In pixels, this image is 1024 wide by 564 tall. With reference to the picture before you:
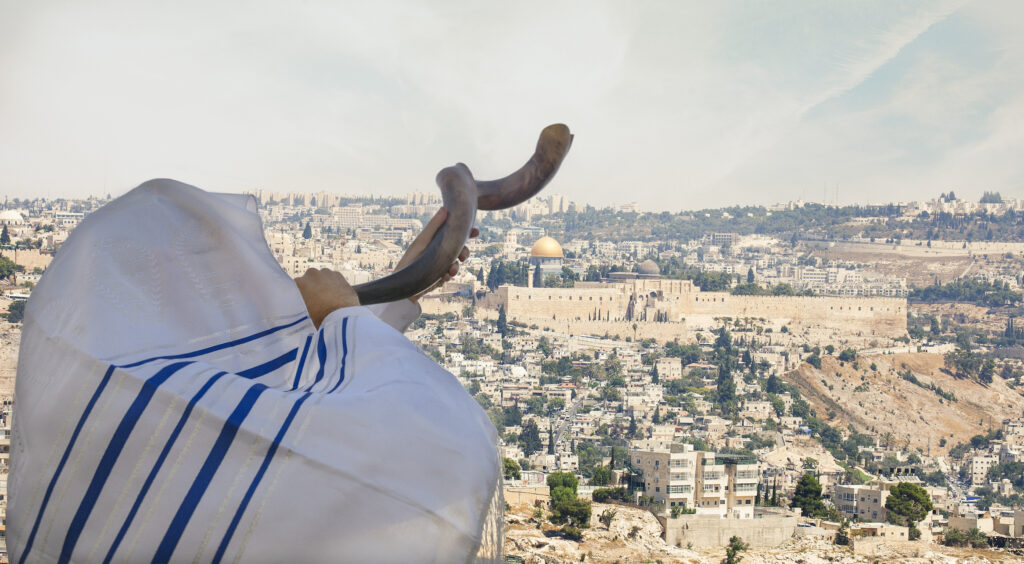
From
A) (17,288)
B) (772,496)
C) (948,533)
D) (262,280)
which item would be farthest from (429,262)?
(17,288)

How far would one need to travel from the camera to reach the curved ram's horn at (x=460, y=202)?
22.8 inches

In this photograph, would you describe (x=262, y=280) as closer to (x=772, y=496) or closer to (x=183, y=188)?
(x=183, y=188)

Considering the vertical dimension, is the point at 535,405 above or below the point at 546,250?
below

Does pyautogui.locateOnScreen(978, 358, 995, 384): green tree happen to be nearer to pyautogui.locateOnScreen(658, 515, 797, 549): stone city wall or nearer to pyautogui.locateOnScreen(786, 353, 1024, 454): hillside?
pyautogui.locateOnScreen(786, 353, 1024, 454): hillside

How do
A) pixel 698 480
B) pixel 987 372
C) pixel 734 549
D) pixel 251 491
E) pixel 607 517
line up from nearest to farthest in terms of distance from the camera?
1. pixel 251 491
2. pixel 734 549
3. pixel 607 517
4. pixel 698 480
5. pixel 987 372

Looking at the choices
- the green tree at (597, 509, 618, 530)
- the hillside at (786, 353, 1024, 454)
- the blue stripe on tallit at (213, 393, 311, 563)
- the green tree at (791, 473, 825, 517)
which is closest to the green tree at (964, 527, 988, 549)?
the green tree at (791, 473, 825, 517)

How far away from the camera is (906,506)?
15.4 m

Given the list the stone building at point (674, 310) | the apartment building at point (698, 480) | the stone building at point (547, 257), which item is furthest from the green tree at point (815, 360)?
the apartment building at point (698, 480)

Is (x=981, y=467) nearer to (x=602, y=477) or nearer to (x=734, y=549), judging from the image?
(x=602, y=477)

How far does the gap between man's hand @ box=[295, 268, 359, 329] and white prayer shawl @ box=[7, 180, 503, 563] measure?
5 centimetres

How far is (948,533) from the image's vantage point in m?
14.8

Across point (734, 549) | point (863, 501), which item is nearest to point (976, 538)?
point (863, 501)

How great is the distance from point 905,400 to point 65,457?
110 ft

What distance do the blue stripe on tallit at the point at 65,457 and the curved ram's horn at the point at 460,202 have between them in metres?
0.16
